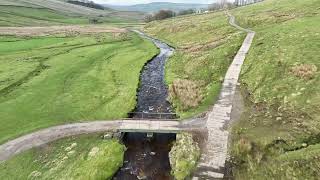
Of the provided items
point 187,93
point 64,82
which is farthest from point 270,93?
point 64,82

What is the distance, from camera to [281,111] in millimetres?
47719

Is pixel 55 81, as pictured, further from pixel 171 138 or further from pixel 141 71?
pixel 171 138

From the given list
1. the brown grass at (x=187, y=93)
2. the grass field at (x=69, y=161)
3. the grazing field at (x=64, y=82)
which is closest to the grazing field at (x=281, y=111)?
the brown grass at (x=187, y=93)

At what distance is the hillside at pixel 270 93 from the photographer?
3766 cm

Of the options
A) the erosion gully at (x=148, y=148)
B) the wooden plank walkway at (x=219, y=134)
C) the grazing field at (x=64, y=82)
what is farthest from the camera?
the grazing field at (x=64, y=82)

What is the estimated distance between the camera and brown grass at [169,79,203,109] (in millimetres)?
56819

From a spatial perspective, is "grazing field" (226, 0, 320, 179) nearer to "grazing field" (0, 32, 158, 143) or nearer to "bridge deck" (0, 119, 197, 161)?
"bridge deck" (0, 119, 197, 161)

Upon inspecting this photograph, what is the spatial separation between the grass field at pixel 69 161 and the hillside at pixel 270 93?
13.3 m

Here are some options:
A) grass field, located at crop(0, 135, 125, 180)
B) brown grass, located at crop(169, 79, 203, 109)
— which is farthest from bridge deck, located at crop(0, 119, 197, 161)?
brown grass, located at crop(169, 79, 203, 109)

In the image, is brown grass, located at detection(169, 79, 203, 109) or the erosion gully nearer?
the erosion gully

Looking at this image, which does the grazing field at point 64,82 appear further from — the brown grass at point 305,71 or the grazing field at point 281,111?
the brown grass at point 305,71

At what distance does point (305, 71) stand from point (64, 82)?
1721 inches

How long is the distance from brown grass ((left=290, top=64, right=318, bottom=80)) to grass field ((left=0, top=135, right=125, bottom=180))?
2785 cm

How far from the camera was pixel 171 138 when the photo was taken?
158 ft
